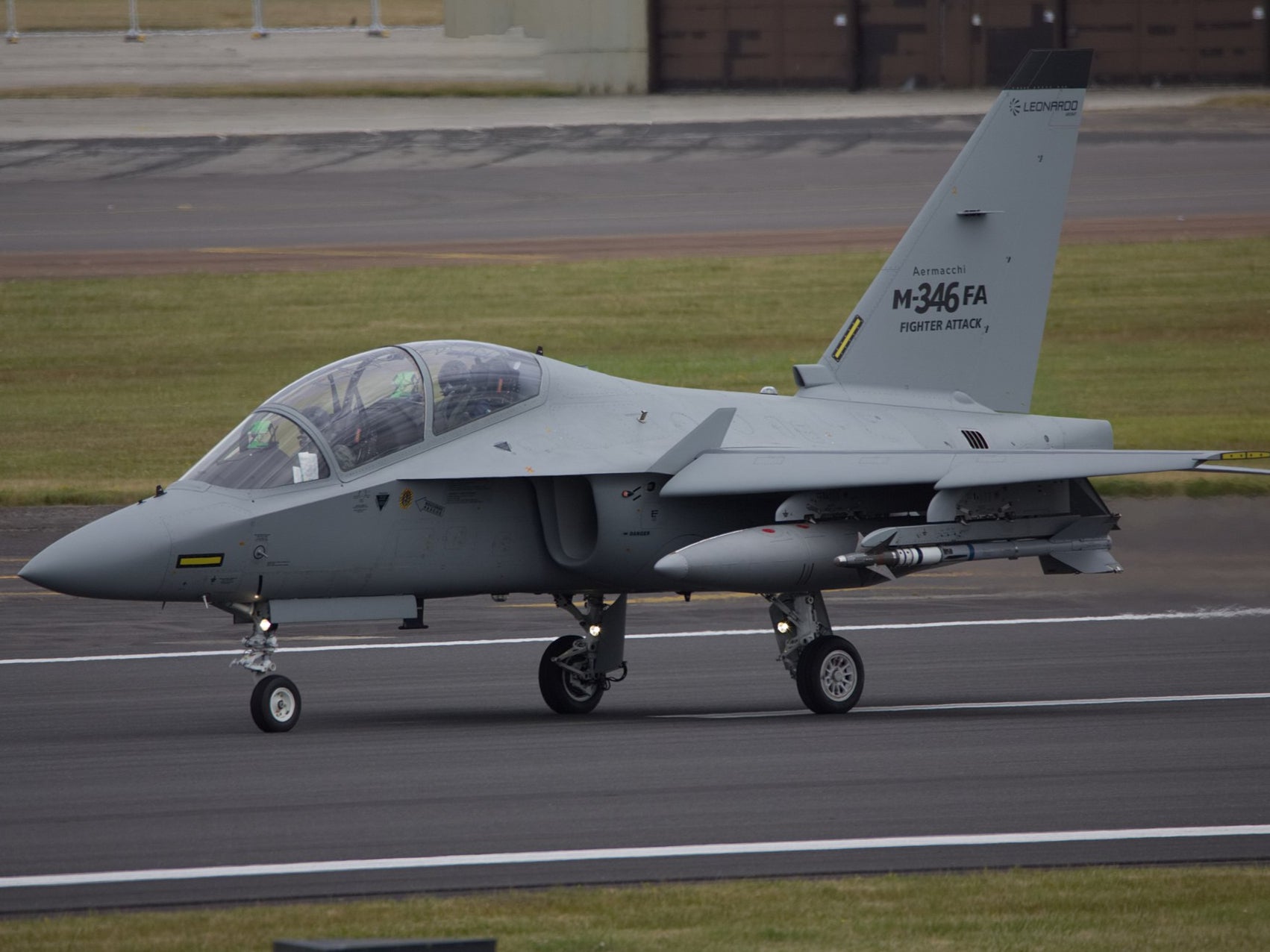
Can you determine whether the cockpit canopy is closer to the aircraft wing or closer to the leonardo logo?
the aircraft wing

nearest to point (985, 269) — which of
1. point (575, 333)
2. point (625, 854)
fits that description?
point (625, 854)

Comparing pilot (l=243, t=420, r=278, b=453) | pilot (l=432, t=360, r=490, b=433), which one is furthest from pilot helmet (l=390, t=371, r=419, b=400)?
pilot (l=243, t=420, r=278, b=453)

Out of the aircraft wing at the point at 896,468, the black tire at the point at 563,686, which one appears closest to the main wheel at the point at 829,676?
the aircraft wing at the point at 896,468

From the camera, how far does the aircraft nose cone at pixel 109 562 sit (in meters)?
12.9

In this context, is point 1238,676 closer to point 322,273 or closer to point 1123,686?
point 1123,686

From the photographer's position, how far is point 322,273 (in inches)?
1489

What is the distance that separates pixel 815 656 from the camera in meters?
14.8

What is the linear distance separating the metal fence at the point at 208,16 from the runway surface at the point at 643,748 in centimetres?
4739

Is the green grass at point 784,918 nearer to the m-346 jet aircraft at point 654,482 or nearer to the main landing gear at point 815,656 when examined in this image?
the m-346 jet aircraft at point 654,482

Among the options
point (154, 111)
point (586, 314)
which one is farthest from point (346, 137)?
point (586, 314)

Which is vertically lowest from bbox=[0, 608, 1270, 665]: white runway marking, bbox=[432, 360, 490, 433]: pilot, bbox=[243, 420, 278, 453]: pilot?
bbox=[0, 608, 1270, 665]: white runway marking

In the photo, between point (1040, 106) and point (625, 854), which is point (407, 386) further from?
point (1040, 106)

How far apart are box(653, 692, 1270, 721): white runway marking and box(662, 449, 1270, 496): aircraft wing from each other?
1813mm

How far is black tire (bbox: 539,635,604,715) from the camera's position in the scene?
1530 centimetres
